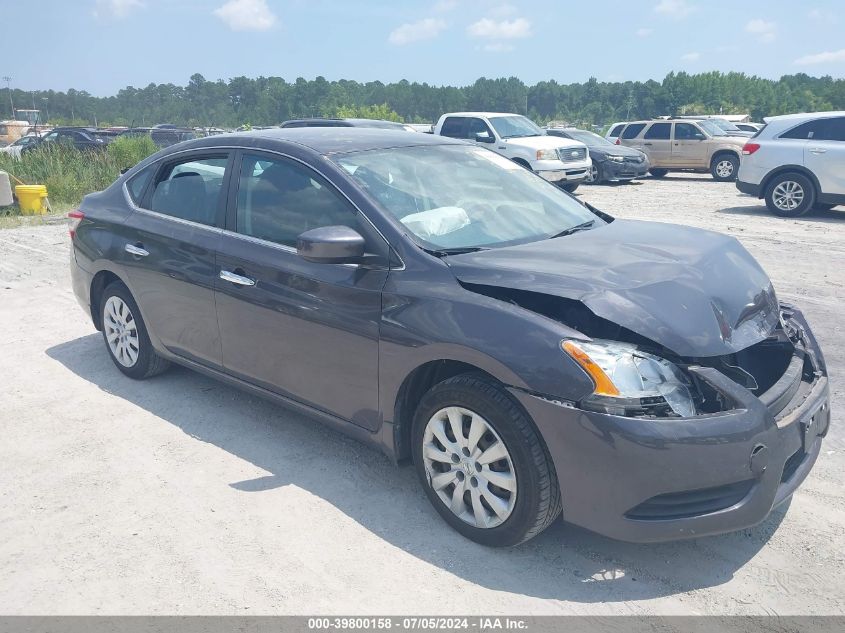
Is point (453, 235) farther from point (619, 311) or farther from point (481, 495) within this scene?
point (481, 495)

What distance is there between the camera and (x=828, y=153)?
495 inches

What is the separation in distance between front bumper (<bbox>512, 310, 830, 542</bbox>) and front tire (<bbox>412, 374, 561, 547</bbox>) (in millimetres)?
88

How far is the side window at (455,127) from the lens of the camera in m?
18.8

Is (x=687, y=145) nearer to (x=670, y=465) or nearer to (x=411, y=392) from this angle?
(x=411, y=392)

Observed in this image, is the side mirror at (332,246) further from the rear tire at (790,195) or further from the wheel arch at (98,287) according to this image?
the rear tire at (790,195)

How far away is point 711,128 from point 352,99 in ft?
207

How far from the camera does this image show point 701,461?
2861mm

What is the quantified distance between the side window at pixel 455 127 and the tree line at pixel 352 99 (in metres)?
49.7

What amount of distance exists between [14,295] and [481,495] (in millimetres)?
6589

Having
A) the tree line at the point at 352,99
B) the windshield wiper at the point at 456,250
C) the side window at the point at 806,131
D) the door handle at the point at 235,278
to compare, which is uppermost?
the tree line at the point at 352,99

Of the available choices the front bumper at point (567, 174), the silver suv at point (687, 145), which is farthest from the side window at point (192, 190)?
the silver suv at point (687, 145)

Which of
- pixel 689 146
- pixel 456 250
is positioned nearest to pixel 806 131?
pixel 689 146

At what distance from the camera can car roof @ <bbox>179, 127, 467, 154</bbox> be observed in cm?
428

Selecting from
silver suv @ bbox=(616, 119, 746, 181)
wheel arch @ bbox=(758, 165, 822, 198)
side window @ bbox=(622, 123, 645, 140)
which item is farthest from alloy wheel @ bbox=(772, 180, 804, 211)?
side window @ bbox=(622, 123, 645, 140)
